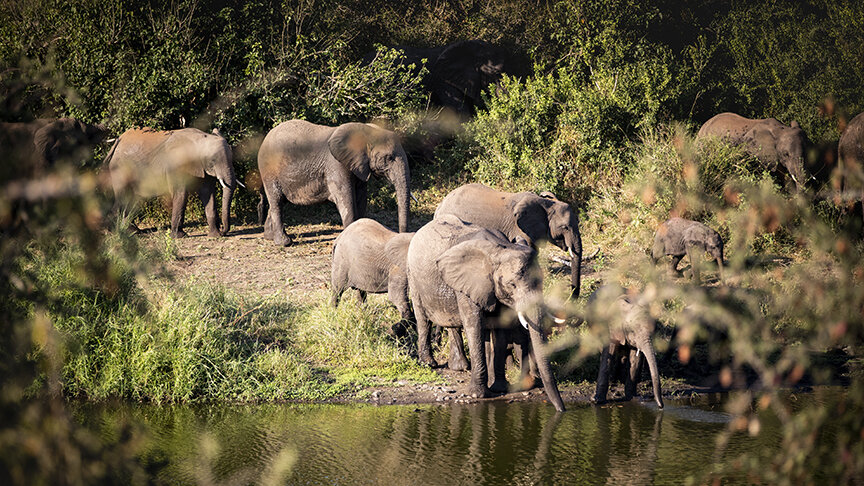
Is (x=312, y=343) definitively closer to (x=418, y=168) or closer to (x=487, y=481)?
(x=487, y=481)

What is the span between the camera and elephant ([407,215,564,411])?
26.1 feet

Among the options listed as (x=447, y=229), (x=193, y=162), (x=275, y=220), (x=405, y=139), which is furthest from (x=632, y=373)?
(x=405, y=139)

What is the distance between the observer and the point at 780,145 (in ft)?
49.1

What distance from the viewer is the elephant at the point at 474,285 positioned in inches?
313

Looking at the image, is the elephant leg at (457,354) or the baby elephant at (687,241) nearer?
the elephant leg at (457,354)

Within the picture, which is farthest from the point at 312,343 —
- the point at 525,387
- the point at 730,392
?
the point at 730,392

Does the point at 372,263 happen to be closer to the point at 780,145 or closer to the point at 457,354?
the point at 457,354

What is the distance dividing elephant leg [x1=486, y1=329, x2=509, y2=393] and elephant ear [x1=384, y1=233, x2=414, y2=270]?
4.70 feet

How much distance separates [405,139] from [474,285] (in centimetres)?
927

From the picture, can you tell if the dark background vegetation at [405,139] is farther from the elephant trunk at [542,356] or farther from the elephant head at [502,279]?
the elephant trunk at [542,356]

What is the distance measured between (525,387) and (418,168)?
9328mm

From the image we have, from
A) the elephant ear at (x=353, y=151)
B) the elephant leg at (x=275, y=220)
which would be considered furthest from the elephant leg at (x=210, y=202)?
the elephant ear at (x=353, y=151)

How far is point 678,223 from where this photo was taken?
11797 mm

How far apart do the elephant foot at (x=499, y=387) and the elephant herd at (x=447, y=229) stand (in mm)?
13
